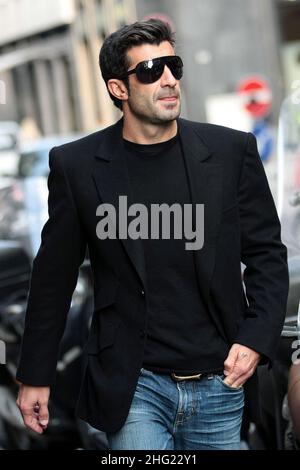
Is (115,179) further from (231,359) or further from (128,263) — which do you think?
(231,359)

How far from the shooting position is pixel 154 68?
2.84 m

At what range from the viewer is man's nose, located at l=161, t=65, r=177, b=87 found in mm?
2846

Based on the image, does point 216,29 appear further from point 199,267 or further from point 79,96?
point 199,267

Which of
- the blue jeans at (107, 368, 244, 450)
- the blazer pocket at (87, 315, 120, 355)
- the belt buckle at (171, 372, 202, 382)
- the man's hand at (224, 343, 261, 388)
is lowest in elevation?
the blue jeans at (107, 368, 244, 450)

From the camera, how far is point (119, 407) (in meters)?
2.84

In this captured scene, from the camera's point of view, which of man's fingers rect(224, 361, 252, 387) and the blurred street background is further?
the blurred street background

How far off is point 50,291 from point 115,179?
42 cm

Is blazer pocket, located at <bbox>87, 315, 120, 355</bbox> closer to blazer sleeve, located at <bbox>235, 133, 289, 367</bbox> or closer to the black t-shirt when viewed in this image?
the black t-shirt

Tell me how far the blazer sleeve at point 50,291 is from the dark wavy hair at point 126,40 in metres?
0.32

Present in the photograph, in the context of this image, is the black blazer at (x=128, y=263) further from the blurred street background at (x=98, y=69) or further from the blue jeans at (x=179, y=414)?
the blurred street background at (x=98, y=69)

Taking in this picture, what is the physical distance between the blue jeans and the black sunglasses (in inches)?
35.1

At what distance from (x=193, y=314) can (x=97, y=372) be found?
367 millimetres

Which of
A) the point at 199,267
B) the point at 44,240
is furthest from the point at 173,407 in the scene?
the point at 44,240

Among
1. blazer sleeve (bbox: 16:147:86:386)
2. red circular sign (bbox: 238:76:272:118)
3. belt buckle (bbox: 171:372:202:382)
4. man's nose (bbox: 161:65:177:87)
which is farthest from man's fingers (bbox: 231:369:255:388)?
red circular sign (bbox: 238:76:272:118)
